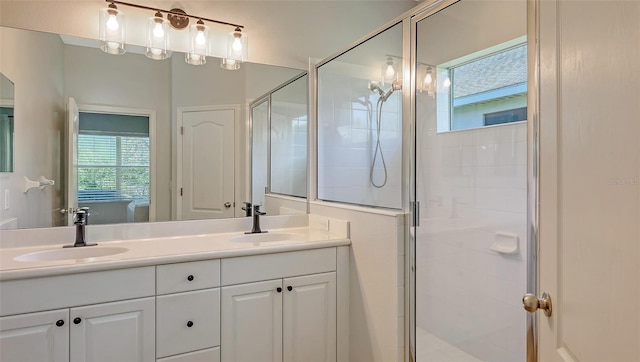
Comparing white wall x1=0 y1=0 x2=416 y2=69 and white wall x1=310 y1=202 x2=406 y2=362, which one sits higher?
white wall x1=0 y1=0 x2=416 y2=69

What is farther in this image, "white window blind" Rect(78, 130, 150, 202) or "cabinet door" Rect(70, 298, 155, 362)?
"white window blind" Rect(78, 130, 150, 202)

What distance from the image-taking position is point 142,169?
2.19 meters

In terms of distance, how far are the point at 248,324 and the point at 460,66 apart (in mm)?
2094

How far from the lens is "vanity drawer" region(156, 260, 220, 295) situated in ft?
5.57

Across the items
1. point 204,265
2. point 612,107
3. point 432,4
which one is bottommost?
point 204,265

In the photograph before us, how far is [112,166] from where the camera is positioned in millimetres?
2104

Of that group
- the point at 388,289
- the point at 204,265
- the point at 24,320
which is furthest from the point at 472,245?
the point at 24,320

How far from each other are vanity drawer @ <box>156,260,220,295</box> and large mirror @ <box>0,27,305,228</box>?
59 cm

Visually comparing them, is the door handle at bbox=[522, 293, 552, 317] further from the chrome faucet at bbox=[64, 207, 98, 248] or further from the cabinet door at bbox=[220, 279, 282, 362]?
the chrome faucet at bbox=[64, 207, 98, 248]

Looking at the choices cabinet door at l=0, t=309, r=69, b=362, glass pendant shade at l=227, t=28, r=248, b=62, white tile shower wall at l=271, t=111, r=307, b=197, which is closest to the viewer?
cabinet door at l=0, t=309, r=69, b=362

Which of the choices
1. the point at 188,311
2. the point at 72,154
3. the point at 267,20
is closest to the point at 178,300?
the point at 188,311

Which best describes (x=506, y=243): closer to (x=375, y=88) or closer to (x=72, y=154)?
(x=375, y=88)

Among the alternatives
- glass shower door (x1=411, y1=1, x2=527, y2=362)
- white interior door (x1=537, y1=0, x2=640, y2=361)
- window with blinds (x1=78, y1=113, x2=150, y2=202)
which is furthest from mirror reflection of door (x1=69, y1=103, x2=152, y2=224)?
white interior door (x1=537, y1=0, x2=640, y2=361)

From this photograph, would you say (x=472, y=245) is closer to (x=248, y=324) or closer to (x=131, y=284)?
(x=248, y=324)
